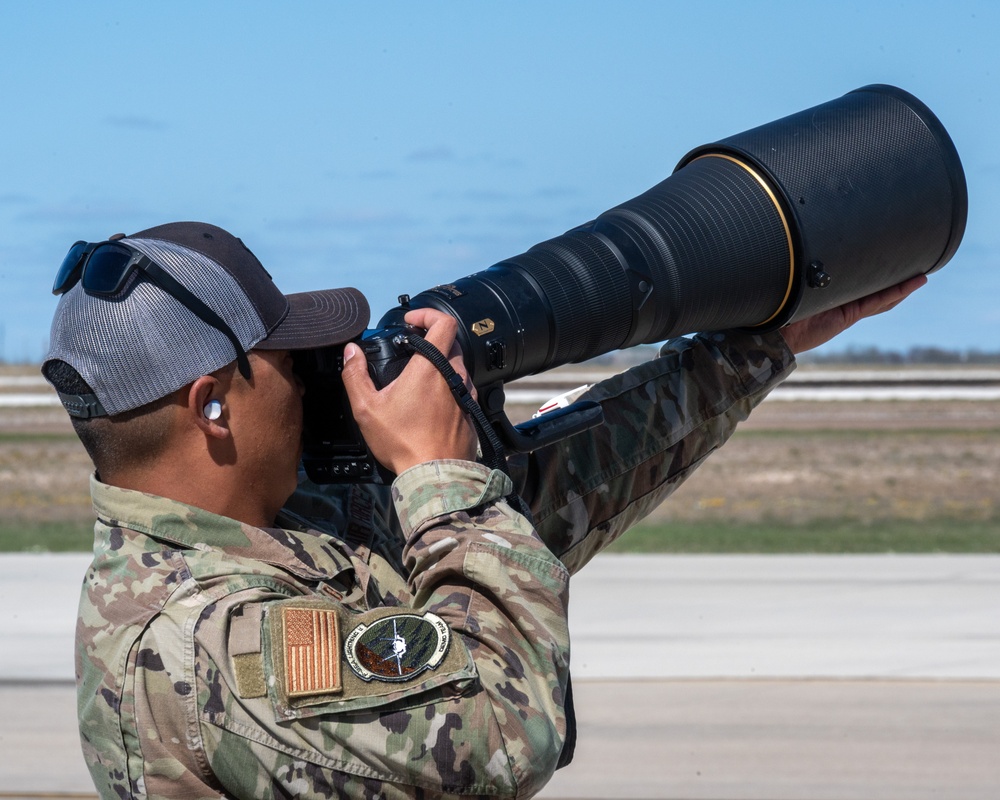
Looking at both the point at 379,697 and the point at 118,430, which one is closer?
the point at 379,697

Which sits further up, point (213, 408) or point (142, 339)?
point (142, 339)

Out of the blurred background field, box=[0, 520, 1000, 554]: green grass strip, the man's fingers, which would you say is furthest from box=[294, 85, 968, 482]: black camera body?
the blurred background field

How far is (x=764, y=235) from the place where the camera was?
251 centimetres

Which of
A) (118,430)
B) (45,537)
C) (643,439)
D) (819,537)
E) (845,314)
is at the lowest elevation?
(45,537)

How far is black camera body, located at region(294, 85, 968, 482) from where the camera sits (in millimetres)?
2326

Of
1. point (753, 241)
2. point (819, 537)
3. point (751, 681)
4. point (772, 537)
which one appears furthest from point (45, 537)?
point (753, 241)

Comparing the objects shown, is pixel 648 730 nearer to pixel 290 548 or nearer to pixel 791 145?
pixel 791 145

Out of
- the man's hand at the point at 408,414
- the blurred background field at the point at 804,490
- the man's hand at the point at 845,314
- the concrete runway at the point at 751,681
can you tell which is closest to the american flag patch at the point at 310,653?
the man's hand at the point at 408,414

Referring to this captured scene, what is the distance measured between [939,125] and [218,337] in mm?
1571

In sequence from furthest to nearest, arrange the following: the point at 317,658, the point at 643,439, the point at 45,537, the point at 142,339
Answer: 1. the point at 45,537
2. the point at 643,439
3. the point at 142,339
4. the point at 317,658

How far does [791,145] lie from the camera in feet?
8.39

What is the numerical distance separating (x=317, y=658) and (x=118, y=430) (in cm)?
46

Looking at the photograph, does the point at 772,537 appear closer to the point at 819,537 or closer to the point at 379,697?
the point at 819,537

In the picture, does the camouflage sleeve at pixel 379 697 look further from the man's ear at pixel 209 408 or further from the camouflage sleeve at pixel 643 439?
the camouflage sleeve at pixel 643 439
